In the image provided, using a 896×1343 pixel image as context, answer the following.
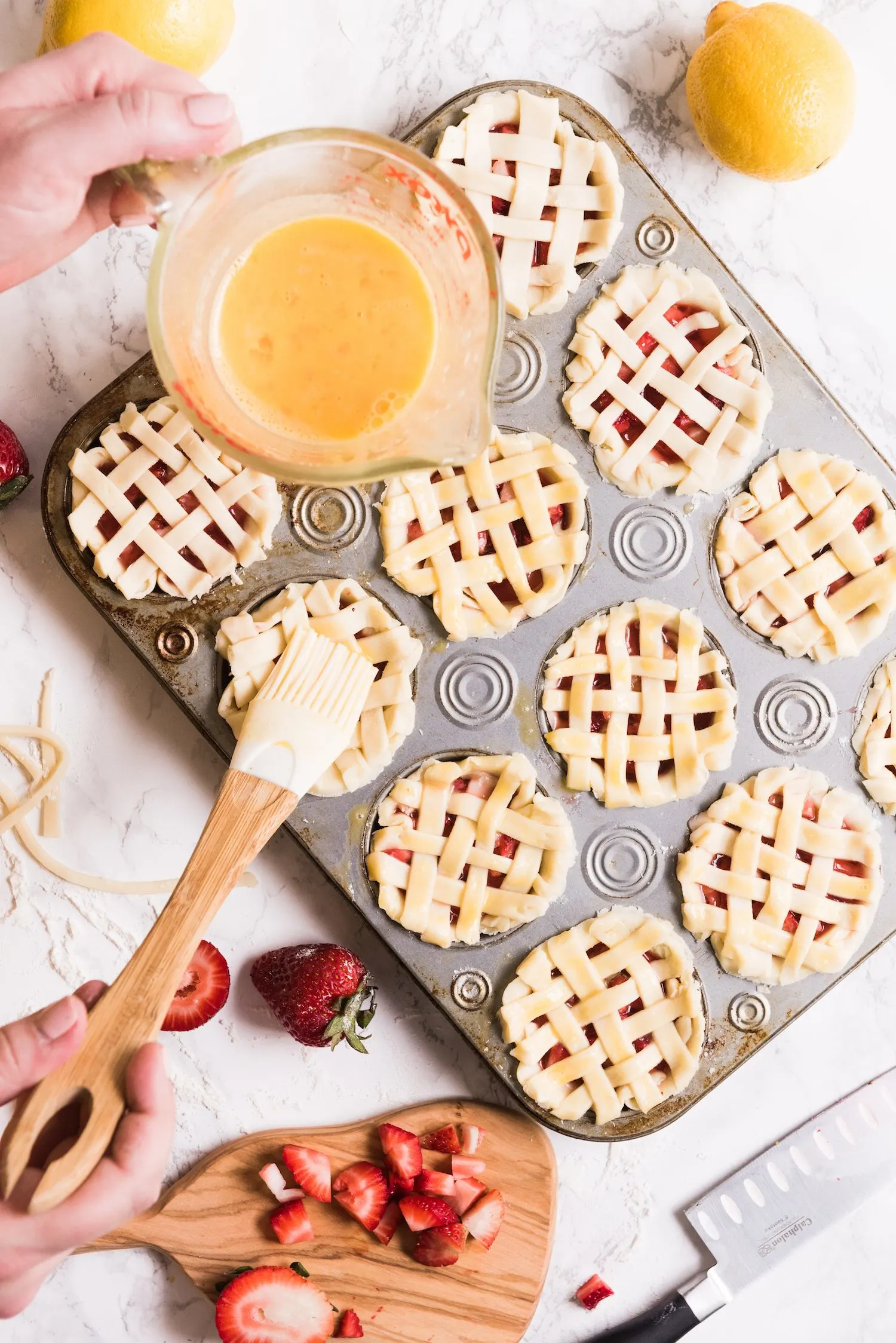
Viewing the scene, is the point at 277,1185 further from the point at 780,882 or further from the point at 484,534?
the point at 484,534

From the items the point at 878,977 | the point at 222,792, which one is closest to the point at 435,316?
the point at 222,792

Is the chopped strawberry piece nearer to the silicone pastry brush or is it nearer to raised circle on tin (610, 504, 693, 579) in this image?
the silicone pastry brush

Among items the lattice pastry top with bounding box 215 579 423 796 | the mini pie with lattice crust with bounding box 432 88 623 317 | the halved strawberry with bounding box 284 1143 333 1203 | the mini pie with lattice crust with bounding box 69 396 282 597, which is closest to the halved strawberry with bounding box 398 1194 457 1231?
the halved strawberry with bounding box 284 1143 333 1203

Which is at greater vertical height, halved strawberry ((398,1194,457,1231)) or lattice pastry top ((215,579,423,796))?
lattice pastry top ((215,579,423,796))

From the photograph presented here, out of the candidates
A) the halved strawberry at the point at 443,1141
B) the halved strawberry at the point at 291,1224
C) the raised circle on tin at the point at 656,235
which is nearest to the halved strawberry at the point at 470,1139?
the halved strawberry at the point at 443,1141

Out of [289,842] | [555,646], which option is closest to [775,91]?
[555,646]

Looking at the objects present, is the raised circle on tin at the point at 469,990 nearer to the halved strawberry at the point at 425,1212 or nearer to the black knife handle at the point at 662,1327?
the halved strawberry at the point at 425,1212
